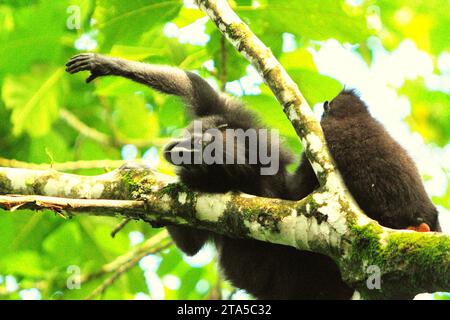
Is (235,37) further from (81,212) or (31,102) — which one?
(31,102)

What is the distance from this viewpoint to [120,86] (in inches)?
233

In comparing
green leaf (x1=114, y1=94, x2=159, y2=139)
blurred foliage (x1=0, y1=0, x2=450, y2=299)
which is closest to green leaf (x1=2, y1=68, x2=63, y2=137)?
blurred foliage (x1=0, y1=0, x2=450, y2=299)

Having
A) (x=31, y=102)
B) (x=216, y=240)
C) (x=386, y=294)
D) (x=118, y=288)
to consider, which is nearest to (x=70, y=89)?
(x=31, y=102)

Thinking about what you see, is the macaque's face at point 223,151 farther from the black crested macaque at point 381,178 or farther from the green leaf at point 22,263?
the green leaf at point 22,263

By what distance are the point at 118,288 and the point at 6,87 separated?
2796mm

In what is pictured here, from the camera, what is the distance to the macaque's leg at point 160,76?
4.51 m

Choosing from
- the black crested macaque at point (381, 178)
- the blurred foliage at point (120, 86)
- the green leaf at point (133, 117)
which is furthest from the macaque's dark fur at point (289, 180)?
the green leaf at point (133, 117)

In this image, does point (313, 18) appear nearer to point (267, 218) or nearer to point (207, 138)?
point (207, 138)

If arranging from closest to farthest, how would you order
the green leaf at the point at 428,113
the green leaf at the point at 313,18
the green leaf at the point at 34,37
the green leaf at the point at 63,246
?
the green leaf at the point at 313,18 < the green leaf at the point at 34,37 < the green leaf at the point at 428,113 < the green leaf at the point at 63,246

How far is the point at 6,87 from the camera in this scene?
6.70 meters

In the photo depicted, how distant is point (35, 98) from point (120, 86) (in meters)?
1.39

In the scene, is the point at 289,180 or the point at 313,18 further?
the point at 313,18

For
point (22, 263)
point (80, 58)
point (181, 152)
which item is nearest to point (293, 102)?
point (181, 152)

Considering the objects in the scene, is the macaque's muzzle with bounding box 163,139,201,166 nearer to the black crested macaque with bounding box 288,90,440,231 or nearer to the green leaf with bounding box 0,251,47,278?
the black crested macaque with bounding box 288,90,440,231
